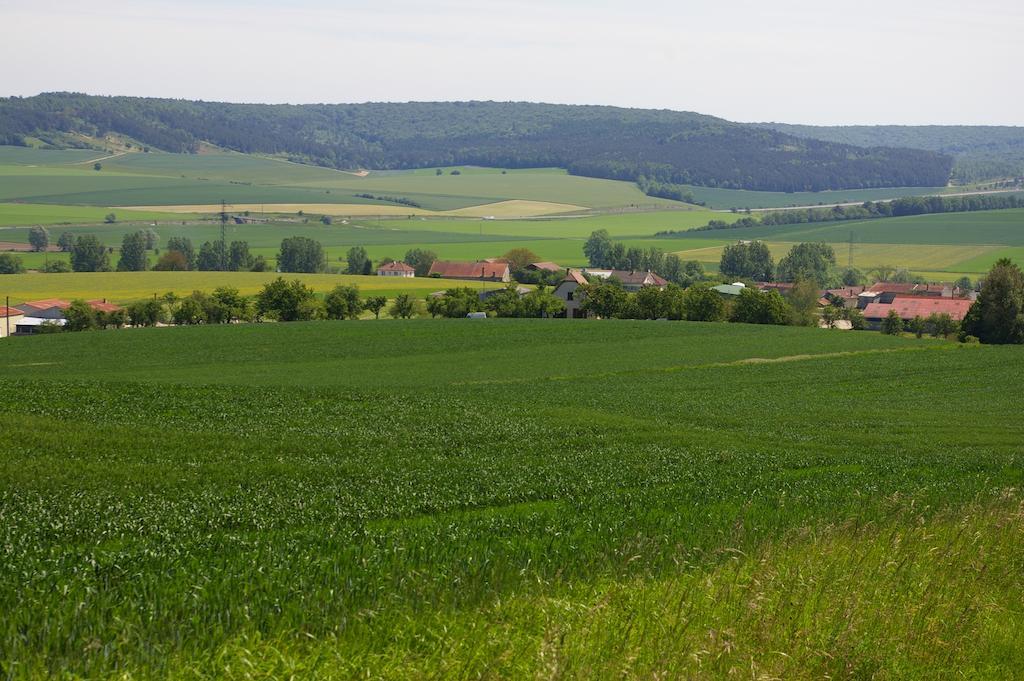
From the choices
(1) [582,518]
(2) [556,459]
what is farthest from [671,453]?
(1) [582,518]

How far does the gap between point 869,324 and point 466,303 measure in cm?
4513

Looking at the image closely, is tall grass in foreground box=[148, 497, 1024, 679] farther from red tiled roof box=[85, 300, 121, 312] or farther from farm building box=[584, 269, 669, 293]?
farm building box=[584, 269, 669, 293]

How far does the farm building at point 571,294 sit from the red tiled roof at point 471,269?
29.9m

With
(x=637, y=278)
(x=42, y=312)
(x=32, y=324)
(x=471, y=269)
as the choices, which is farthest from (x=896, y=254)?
(x=32, y=324)

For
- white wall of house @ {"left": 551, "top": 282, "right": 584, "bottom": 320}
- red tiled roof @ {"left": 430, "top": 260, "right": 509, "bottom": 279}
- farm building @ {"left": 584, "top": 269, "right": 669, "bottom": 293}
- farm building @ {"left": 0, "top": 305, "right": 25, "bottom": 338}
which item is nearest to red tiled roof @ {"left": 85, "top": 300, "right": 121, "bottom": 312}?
farm building @ {"left": 0, "top": 305, "right": 25, "bottom": 338}

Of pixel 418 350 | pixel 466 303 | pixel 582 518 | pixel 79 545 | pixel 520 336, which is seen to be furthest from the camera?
pixel 466 303

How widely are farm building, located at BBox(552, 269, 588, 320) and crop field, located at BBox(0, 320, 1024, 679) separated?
2711 inches

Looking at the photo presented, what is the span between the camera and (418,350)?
62.4 metres

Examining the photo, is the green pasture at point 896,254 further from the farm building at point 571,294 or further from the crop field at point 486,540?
the crop field at point 486,540

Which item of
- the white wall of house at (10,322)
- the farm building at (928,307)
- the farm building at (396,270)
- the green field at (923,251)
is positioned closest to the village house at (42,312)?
the white wall of house at (10,322)

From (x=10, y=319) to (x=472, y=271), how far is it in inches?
2499

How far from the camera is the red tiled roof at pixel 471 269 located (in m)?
139

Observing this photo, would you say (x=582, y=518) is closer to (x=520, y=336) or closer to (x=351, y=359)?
(x=351, y=359)

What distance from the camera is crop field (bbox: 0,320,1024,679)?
9.09 meters
